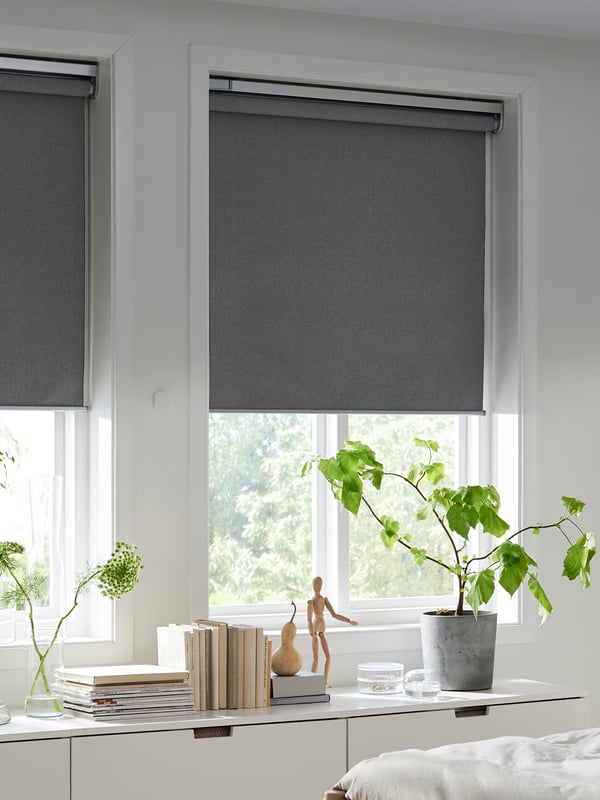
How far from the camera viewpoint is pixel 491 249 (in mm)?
3609

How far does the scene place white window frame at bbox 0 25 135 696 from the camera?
3053 millimetres

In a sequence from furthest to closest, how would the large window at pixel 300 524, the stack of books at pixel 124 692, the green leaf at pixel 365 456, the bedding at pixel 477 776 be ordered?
the large window at pixel 300 524, the green leaf at pixel 365 456, the stack of books at pixel 124 692, the bedding at pixel 477 776

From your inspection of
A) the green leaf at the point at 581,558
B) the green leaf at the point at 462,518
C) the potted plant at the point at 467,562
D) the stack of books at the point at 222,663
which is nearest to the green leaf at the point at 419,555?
the potted plant at the point at 467,562

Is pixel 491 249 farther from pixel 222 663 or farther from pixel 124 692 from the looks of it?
pixel 124 692

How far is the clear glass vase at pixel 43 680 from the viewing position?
9.00 ft

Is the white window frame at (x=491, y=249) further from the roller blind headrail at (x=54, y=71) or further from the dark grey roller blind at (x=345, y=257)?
the roller blind headrail at (x=54, y=71)

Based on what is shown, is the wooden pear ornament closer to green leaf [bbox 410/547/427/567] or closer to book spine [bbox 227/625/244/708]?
book spine [bbox 227/625/244/708]

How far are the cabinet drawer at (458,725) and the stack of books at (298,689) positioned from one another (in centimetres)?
15

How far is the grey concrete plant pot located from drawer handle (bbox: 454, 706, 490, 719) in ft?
0.21

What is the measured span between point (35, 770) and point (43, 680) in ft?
0.81

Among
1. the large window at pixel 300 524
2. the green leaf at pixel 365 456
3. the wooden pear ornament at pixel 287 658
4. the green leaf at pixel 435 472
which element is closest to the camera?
the wooden pear ornament at pixel 287 658

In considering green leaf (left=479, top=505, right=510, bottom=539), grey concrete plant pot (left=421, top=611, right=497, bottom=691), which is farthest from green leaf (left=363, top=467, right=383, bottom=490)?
grey concrete plant pot (left=421, top=611, right=497, bottom=691)

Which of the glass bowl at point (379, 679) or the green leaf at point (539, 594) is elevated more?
the green leaf at point (539, 594)

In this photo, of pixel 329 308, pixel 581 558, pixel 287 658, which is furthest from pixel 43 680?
pixel 581 558
